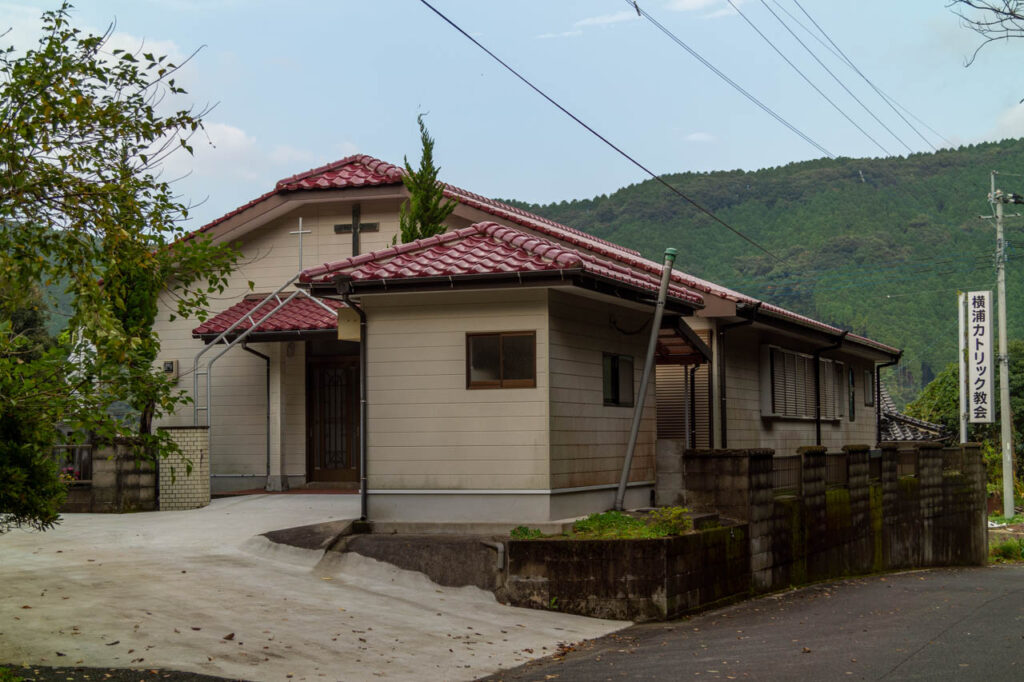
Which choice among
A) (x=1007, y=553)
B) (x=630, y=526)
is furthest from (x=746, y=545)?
(x=1007, y=553)

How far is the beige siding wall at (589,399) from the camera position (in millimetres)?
14164

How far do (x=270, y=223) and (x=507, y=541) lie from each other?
1064cm

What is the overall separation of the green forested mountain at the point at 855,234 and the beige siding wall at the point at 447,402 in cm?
7062

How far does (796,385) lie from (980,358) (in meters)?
14.7

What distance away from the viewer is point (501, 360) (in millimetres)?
14141

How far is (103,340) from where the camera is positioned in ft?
25.2

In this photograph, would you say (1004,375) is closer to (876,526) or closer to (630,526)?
(876,526)

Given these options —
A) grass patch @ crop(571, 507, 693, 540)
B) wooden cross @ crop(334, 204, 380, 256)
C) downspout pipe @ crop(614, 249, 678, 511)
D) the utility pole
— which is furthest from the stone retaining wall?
the utility pole

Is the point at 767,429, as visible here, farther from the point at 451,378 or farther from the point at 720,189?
the point at 720,189

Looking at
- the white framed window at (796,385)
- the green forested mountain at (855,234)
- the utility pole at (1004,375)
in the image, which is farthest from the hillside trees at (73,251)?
the green forested mountain at (855,234)

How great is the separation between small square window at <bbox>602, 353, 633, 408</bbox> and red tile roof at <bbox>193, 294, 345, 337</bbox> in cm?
520

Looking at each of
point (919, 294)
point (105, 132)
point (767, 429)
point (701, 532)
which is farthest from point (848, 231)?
point (105, 132)

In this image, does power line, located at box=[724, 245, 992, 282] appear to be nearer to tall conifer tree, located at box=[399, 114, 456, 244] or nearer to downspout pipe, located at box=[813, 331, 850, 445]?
downspout pipe, located at box=[813, 331, 850, 445]

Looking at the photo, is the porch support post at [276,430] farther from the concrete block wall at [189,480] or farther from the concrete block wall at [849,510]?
the concrete block wall at [849,510]
